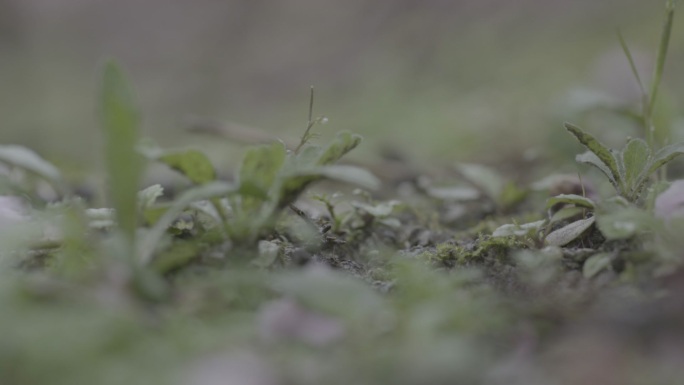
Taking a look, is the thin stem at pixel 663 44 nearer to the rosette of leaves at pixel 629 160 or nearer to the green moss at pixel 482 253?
the rosette of leaves at pixel 629 160

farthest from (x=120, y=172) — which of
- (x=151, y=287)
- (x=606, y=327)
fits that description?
(x=606, y=327)

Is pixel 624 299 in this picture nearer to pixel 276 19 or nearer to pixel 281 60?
pixel 281 60

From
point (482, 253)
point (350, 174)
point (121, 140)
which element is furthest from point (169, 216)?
point (482, 253)

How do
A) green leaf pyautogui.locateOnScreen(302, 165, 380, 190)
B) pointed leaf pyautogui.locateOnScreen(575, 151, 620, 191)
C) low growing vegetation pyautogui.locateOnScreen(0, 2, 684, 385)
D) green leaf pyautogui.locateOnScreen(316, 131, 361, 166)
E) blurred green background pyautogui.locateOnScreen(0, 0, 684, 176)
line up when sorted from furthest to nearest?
blurred green background pyautogui.locateOnScreen(0, 0, 684, 176), pointed leaf pyautogui.locateOnScreen(575, 151, 620, 191), green leaf pyautogui.locateOnScreen(316, 131, 361, 166), green leaf pyautogui.locateOnScreen(302, 165, 380, 190), low growing vegetation pyautogui.locateOnScreen(0, 2, 684, 385)

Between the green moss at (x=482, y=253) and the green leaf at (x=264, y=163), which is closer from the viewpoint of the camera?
the green leaf at (x=264, y=163)

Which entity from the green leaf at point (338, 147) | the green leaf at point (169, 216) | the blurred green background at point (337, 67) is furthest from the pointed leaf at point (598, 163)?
the blurred green background at point (337, 67)

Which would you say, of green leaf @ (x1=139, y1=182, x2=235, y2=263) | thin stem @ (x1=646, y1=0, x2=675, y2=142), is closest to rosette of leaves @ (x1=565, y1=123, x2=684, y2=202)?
→ thin stem @ (x1=646, y1=0, x2=675, y2=142)

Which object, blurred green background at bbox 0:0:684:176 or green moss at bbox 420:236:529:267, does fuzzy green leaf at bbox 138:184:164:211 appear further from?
blurred green background at bbox 0:0:684:176
